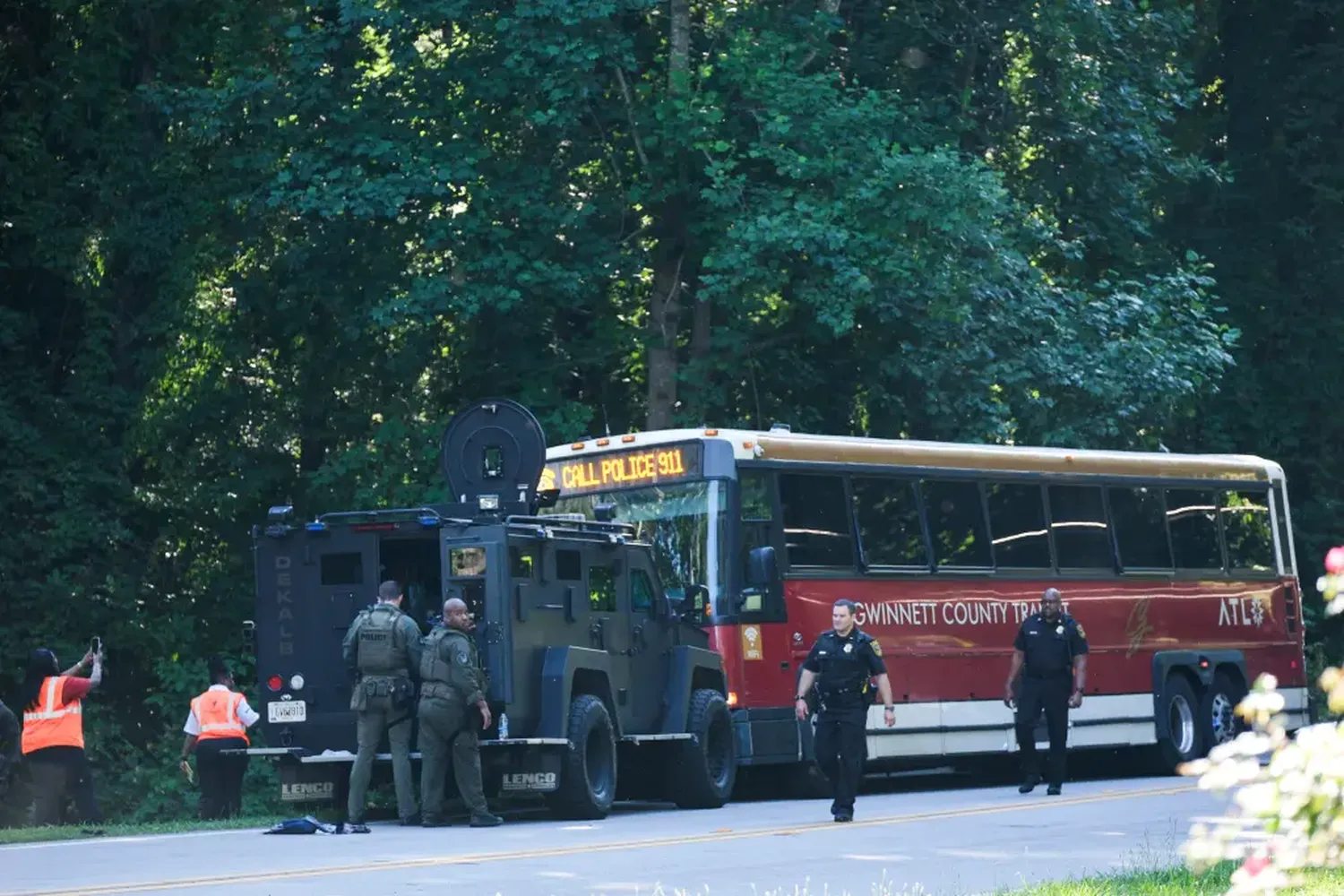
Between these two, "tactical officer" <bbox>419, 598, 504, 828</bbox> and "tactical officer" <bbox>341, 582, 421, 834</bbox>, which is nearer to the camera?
"tactical officer" <bbox>419, 598, 504, 828</bbox>

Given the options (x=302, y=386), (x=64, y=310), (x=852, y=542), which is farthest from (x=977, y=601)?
(x=64, y=310)

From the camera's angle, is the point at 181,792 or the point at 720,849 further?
the point at 181,792

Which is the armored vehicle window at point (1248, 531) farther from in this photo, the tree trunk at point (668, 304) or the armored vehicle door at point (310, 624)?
the armored vehicle door at point (310, 624)

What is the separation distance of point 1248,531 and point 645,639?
1072 centimetres

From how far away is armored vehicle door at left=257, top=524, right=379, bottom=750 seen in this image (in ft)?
61.7

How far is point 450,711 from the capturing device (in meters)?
17.6

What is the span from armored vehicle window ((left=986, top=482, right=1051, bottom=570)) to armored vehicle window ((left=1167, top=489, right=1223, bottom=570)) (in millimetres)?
2538

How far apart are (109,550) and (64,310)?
4.06 m

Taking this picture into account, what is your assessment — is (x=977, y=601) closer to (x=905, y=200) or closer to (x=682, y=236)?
(x=905, y=200)

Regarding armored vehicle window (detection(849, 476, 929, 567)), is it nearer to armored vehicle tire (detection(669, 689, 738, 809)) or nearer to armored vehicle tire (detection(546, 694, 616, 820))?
armored vehicle tire (detection(669, 689, 738, 809))

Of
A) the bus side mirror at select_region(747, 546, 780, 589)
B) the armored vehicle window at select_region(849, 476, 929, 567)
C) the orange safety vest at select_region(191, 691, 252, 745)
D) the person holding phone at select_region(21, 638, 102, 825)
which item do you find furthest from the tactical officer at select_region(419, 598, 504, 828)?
the armored vehicle window at select_region(849, 476, 929, 567)

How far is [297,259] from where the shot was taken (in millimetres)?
30422

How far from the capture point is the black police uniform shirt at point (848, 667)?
1767cm

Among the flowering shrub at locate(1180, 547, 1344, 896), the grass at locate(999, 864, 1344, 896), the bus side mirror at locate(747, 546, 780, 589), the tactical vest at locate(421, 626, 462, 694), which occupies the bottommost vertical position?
the grass at locate(999, 864, 1344, 896)
